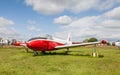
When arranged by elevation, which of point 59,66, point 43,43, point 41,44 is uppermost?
point 43,43

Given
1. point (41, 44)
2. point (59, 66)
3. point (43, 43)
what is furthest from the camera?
point (43, 43)

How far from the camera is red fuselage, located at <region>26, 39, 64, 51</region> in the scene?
23234 mm

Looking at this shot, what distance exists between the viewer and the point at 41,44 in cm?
2417

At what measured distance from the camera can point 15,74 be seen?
926cm

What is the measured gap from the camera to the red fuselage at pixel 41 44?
76.2 ft

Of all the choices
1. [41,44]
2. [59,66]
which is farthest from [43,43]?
[59,66]

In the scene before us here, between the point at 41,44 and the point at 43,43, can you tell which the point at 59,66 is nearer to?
the point at 41,44

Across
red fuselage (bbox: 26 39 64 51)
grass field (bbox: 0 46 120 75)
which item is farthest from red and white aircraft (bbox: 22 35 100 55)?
grass field (bbox: 0 46 120 75)

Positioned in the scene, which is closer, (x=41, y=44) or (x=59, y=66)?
(x=59, y=66)

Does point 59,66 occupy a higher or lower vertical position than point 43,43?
lower

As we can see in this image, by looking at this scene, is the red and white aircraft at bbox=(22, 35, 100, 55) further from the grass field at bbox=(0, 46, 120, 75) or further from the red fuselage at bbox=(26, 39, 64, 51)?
the grass field at bbox=(0, 46, 120, 75)

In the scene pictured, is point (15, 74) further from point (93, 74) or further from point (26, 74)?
point (93, 74)

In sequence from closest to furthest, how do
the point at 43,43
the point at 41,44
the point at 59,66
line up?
the point at 59,66 < the point at 41,44 < the point at 43,43

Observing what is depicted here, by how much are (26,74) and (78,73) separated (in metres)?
2.44
